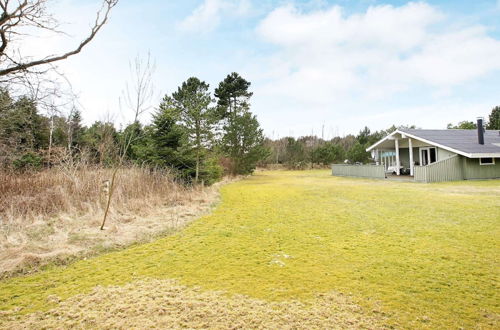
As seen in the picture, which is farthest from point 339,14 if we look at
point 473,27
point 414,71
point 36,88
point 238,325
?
point 238,325

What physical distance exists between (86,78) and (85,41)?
356cm

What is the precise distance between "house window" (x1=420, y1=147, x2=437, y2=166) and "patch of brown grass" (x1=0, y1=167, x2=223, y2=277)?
17720 mm

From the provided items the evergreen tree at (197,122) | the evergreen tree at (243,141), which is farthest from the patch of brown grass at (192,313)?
the evergreen tree at (243,141)

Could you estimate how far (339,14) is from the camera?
1379 centimetres

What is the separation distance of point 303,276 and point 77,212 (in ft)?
21.7

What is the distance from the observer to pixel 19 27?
4.11 m

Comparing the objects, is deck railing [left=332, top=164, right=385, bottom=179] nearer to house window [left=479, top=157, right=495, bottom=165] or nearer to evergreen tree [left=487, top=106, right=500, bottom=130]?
house window [left=479, top=157, right=495, bottom=165]

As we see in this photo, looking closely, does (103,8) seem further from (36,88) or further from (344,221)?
(344,221)

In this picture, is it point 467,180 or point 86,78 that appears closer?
point 86,78

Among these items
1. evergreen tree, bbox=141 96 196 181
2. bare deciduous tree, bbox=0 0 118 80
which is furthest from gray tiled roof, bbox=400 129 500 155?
bare deciduous tree, bbox=0 0 118 80

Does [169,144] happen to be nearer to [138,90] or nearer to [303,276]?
[138,90]

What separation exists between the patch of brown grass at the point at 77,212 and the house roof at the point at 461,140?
1593cm

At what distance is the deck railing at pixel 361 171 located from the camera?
65.8 feet

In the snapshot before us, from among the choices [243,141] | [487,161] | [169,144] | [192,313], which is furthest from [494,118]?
[192,313]
